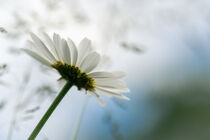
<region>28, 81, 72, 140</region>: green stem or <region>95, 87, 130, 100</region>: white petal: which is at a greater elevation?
<region>95, 87, 130, 100</region>: white petal

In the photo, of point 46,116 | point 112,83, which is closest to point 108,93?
point 112,83

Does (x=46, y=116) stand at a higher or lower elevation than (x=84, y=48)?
lower

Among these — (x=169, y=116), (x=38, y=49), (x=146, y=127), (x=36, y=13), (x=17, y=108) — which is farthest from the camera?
(x=169, y=116)

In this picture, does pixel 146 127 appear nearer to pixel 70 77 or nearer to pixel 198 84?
pixel 198 84

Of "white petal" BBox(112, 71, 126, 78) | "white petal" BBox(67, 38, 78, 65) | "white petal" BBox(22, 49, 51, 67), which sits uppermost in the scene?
"white petal" BBox(112, 71, 126, 78)

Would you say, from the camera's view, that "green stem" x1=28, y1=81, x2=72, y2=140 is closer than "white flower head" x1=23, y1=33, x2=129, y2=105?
Yes

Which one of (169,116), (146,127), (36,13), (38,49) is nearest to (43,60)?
(38,49)

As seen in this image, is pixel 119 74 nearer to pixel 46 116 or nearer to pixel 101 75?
pixel 101 75
